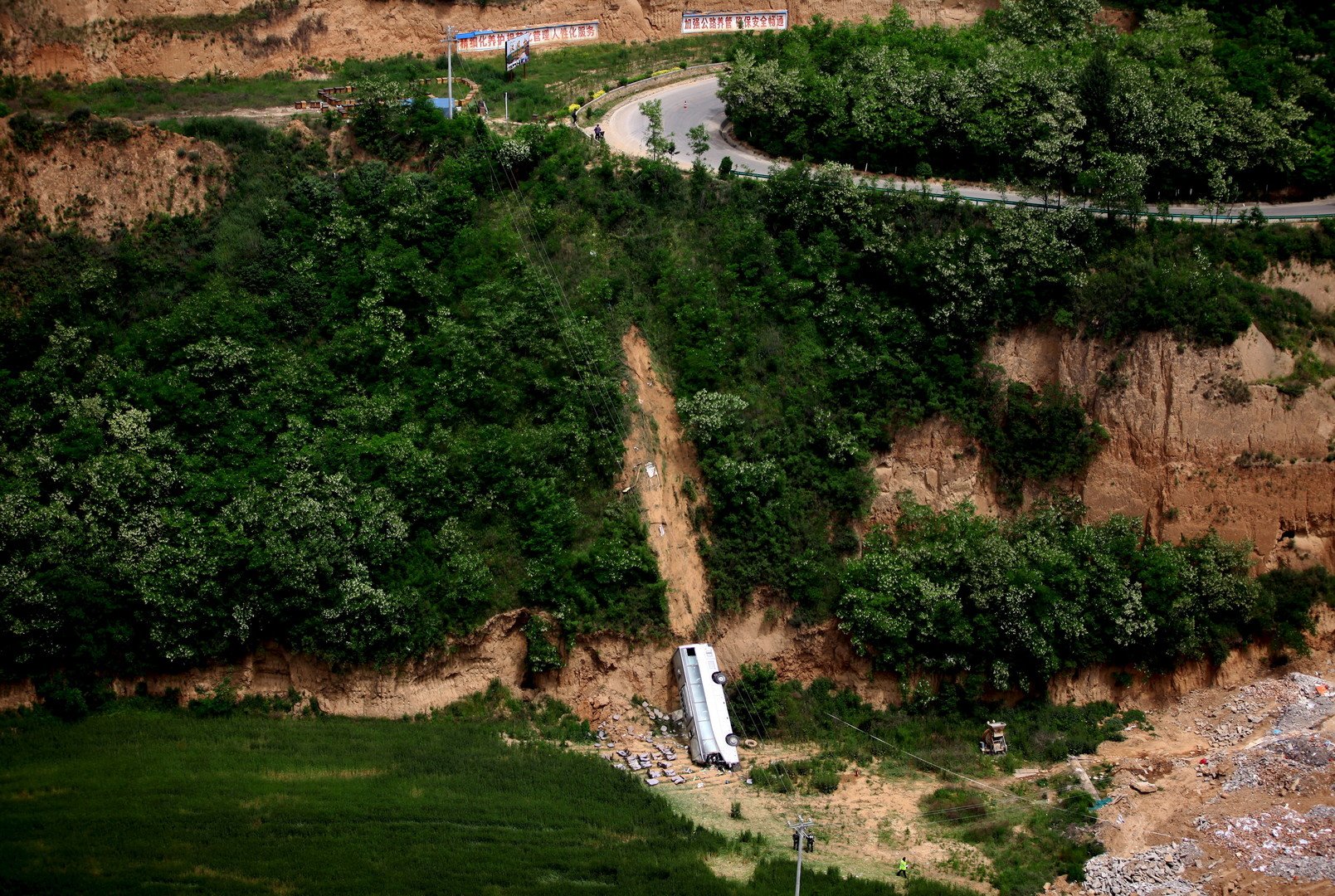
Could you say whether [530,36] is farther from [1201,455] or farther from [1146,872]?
[1146,872]

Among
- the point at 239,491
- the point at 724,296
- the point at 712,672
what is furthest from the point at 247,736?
the point at 724,296

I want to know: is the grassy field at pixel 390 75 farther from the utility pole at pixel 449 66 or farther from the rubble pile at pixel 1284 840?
the rubble pile at pixel 1284 840

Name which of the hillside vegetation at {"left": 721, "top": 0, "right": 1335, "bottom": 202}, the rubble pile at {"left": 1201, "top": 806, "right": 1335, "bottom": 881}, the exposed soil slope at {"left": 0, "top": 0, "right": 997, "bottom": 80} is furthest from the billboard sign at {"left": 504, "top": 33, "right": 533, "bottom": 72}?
the rubble pile at {"left": 1201, "top": 806, "right": 1335, "bottom": 881}

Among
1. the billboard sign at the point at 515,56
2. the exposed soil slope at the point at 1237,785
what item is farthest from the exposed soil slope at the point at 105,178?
the exposed soil slope at the point at 1237,785

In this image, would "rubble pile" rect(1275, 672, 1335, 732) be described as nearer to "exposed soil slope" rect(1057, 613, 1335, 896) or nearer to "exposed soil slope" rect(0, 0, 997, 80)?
"exposed soil slope" rect(1057, 613, 1335, 896)

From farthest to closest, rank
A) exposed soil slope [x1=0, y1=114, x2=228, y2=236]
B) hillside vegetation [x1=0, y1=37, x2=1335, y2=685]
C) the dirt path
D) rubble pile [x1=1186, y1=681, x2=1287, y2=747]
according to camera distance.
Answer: exposed soil slope [x1=0, y1=114, x2=228, y2=236]
the dirt path
rubble pile [x1=1186, y1=681, x2=1287, y2=747]
hillside vegetation [x1=0, y1=37, x2=1335, y2=685]

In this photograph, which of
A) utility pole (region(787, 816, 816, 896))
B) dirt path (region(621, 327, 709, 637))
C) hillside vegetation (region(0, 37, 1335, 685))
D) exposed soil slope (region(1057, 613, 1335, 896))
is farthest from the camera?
dirt path (region(621, 327, 709, 637))

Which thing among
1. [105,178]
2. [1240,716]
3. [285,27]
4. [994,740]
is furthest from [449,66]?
[1240,716]
